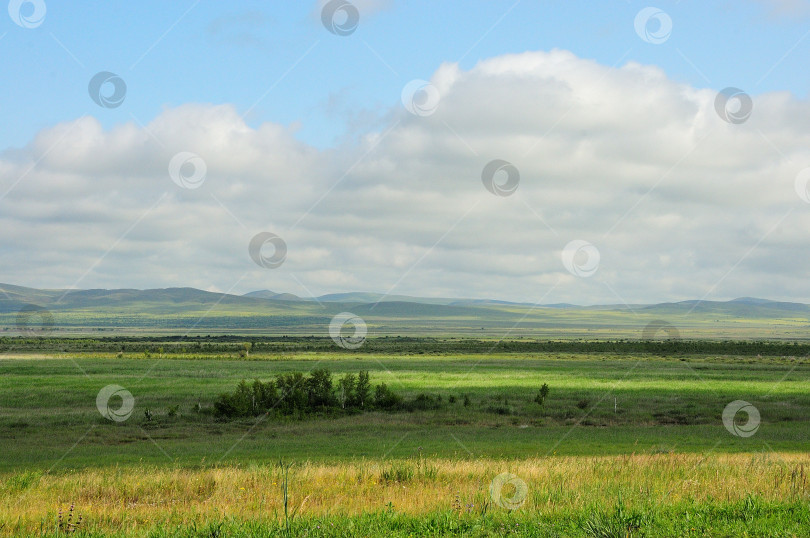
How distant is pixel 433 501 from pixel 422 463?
7.54 m

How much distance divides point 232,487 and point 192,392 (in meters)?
36.6

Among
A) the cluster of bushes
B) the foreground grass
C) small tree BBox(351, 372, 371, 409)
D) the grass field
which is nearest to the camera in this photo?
the foreground grass

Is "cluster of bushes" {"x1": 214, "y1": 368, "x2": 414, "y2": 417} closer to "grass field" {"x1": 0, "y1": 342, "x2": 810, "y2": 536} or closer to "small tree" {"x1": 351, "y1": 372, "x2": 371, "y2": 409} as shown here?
"small tree" {"x1": 351, "y1": 372, "x2": 371, "y2": 409}

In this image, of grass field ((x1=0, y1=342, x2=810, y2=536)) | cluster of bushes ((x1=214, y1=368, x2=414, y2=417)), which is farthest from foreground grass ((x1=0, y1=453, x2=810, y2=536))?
cluster of bushes ((x1=214, y1=368, x2=414, y2=417))

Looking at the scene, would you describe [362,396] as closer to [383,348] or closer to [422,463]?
[422,463]

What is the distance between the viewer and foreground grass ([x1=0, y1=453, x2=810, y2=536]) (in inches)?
414

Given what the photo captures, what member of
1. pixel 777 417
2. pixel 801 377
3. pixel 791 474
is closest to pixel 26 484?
pixel 791 474

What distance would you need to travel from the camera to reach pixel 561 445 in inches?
1070

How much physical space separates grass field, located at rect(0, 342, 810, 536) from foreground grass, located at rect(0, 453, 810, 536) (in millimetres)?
57

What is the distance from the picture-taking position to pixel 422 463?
20.5 meters

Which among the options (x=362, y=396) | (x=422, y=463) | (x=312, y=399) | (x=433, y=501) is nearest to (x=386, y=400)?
(x=362, y=396)

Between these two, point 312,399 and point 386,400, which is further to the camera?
point 386,400

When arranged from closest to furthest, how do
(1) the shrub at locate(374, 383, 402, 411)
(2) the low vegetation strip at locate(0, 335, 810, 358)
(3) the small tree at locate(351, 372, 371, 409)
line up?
(1) the shrub at locate(374, 383, 402, 411), (3) the small tree at locate(351, 372, 371, 409), (2) the low vegetation strip at locate(0, 335, 810, 358)

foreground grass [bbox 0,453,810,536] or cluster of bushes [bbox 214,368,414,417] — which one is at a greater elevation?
cluster of bushes [bbox 214,368,414,417]
